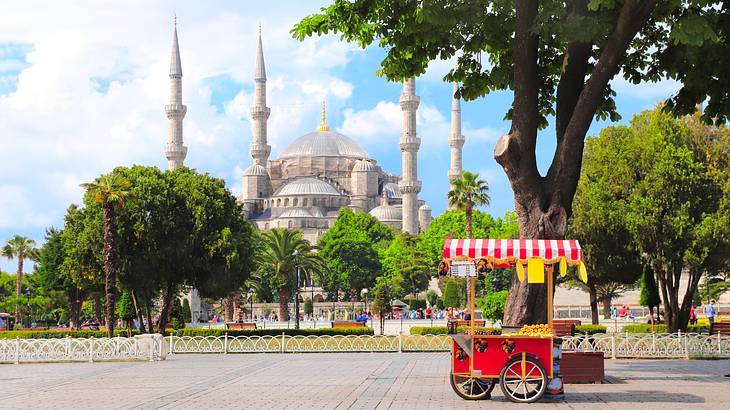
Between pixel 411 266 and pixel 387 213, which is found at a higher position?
Result: pixel 387 213

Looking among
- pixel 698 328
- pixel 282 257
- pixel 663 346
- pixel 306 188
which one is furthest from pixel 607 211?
pixel 306 188

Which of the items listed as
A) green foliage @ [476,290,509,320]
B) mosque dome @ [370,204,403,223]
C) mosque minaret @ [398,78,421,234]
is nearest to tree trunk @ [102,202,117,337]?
green foliage @ [476,290,509,320]

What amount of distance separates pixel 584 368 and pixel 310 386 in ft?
13.8

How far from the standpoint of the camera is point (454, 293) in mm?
61469

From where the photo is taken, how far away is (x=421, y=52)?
57.6 ft

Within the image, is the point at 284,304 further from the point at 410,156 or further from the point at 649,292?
the point at 410,156

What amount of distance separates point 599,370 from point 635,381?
2.69ft

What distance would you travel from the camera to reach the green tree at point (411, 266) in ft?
269

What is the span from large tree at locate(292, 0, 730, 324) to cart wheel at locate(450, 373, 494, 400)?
3.05m

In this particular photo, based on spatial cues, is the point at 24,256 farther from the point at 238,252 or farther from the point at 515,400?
the point at 515,400

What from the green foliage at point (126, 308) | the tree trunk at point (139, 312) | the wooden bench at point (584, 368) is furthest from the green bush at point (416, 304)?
the wooden bench at point (584, 368)

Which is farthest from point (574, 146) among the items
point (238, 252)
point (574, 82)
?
point (238, 252)

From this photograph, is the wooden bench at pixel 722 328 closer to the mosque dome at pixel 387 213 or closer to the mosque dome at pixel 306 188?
the mosque dome at pixel 387 213

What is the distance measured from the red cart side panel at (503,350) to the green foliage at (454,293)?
47901 millimetres
